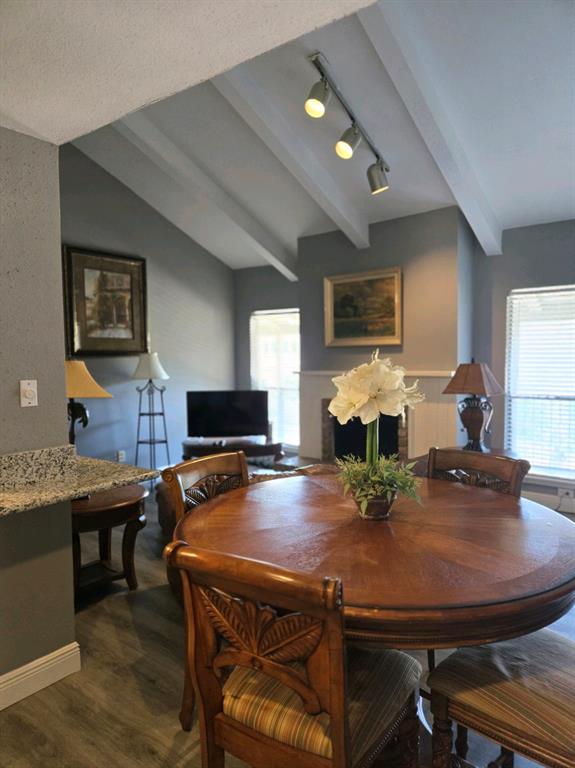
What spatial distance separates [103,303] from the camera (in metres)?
5.20

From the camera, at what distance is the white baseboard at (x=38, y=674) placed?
200cm

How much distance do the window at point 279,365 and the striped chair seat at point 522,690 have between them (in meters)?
4.73

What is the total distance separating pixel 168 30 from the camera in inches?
59.3

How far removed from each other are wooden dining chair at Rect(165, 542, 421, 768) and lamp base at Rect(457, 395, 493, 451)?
265 cm

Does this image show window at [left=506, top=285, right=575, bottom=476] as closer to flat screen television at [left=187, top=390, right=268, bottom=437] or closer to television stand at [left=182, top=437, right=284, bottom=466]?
television stand at [left=182, top=437, right=284, bottom=466]

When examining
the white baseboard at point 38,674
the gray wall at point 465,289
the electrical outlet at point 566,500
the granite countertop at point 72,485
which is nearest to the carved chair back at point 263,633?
the granite countertop at point 72,485

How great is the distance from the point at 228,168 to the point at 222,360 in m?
2.62

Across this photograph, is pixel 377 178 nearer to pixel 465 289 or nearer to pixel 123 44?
pixel 465 289

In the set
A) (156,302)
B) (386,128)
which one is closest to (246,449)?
(156,302)

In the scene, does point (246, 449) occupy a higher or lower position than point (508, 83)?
lower

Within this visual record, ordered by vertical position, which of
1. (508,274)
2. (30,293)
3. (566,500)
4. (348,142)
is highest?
(348,142)

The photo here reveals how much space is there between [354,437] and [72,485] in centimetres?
346

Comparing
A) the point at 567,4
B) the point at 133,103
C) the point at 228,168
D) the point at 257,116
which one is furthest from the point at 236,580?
the point at 228,168

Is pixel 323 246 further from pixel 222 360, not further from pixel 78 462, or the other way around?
pixel 78 462
